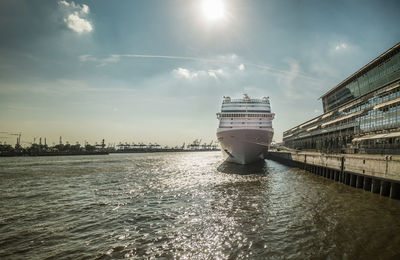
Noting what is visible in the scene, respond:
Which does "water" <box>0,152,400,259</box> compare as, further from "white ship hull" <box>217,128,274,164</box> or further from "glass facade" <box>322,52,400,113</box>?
"glass facade" <box>322,52,400,113</box>

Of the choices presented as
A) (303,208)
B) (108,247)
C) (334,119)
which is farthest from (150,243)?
(334,119)

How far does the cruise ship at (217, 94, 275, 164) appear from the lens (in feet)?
133

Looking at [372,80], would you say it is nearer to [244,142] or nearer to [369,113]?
[369,113]

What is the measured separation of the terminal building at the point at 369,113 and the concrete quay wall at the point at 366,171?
367cm

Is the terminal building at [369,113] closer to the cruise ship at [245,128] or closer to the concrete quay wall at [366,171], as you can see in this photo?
the concrete quay wall at [366,171]

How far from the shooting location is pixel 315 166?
113 ft

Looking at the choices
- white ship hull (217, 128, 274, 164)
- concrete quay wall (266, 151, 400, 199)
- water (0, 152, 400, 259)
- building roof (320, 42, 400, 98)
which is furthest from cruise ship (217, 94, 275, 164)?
water (0, 152, 400, 259)

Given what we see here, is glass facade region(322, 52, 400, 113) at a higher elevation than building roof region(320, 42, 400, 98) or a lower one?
lower

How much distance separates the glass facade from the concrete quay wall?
870 inches

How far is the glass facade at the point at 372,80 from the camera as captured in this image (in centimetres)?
3723

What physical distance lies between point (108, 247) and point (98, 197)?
11335 mm

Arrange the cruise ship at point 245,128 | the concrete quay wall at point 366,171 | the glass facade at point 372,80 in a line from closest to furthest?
the concrete quay wall at point 366,171 < the glass facade at point 372,80 < the cruise ship at point 245,128

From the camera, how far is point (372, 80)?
44.2 m

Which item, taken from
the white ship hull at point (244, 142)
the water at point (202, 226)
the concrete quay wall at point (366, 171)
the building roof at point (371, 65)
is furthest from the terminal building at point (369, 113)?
the water at point (202, 226)
